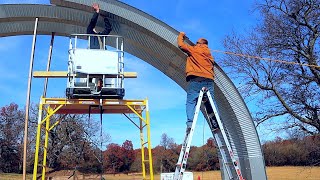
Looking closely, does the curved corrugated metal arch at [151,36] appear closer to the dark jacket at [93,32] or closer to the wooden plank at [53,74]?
the dark jacket at [93,32]

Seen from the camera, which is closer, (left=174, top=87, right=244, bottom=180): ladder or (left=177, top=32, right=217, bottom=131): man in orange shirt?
(left=174, top=87, right=244, bottom=180): ladder

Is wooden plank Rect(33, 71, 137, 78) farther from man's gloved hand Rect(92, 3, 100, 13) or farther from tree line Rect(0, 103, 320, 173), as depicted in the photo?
tree line Rect(0, 103, 320, 173)

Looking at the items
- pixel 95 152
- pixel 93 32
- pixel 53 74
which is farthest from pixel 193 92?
pixel 95 152

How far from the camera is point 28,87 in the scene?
10195 millimetres

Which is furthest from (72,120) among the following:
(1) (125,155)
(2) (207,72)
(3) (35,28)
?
(2) (207,72)

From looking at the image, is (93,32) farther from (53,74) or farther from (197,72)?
(197,72)

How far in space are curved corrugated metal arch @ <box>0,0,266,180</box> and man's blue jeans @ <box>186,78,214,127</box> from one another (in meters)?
2.21

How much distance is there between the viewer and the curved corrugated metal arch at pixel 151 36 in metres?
10.1

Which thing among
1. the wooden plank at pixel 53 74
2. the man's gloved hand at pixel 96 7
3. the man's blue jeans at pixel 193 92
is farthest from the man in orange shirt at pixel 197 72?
the man's gloved hand at pixel 96 7

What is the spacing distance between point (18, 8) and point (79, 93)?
3.13m

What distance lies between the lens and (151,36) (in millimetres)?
10336

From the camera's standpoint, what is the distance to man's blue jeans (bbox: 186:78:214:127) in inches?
307

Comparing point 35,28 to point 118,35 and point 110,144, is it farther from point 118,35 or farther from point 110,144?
point 110,144

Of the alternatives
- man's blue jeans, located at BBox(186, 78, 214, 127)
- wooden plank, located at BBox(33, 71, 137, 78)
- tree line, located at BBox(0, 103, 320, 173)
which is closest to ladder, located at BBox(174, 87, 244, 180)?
man's blue jeans, located at BBox(186, 78, 214, 127)
